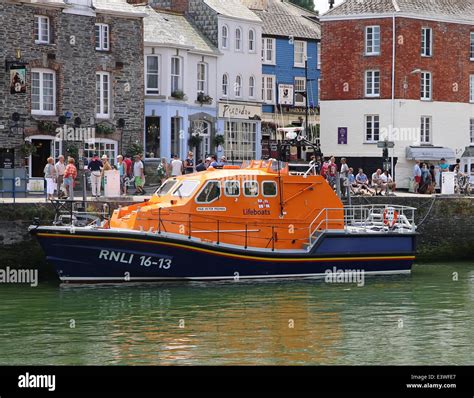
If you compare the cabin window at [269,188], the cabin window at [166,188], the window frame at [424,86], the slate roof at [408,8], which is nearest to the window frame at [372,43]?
the slate roof at [408,8]

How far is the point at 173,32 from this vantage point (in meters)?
49.1

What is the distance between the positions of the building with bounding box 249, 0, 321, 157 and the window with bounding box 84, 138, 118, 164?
1511cm

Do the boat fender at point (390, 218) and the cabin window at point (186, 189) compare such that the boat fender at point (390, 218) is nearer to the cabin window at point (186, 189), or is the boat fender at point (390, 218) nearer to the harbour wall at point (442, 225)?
the harbour wall at point (442, 225)

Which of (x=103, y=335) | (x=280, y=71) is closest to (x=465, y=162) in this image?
(x=280, y=71)

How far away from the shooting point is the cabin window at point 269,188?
27406mm

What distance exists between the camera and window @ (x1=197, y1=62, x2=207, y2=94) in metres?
50.8

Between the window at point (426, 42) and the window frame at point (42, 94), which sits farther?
the window at point (426, 42)

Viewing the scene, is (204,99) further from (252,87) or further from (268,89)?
(268,89)

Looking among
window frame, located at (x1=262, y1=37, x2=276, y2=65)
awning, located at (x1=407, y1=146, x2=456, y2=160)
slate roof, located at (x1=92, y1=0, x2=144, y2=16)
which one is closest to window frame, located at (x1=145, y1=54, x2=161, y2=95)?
slate roof, located at (x1=92, y1=0, x2=144, y2=16)

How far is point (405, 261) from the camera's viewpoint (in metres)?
29.0

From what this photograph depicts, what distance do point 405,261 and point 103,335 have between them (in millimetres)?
10562

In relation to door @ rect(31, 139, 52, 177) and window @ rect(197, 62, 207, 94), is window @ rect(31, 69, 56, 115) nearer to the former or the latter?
door @ rect(31, 139, 52, 177)

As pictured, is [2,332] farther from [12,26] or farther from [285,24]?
[285,24]

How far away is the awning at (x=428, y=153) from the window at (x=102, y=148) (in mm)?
14675
